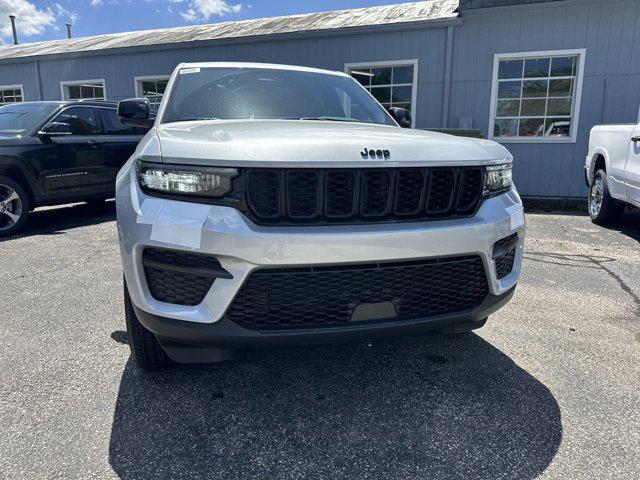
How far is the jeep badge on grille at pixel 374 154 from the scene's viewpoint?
2.00 metres

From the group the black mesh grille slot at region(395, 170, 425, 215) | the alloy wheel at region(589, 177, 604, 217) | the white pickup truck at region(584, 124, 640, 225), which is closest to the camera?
the black mesh grille slot at region(395, 170, 425, 215)

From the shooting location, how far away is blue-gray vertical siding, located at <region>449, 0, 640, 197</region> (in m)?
8.77

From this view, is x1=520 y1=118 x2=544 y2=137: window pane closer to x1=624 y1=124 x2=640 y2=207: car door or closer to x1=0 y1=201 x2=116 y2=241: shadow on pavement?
x1=624 y1=124 x2=640 y2=207: car door

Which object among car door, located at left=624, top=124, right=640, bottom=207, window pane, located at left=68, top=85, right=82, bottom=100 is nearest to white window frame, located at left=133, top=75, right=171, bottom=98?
window pane, located at left=68, top=85, right=82, bottom=100

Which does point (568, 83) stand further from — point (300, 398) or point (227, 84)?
point (300, 398)

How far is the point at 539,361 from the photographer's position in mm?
2783

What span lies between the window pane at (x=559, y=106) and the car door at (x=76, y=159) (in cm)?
844

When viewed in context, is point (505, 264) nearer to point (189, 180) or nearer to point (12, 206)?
point (189, 180)

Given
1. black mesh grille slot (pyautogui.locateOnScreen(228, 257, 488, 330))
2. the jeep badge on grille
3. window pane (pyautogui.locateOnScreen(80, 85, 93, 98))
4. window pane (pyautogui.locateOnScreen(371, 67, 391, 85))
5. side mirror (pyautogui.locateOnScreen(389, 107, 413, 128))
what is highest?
window pane (pyautogui.locateOnScreen(371, 67, 391, 85))

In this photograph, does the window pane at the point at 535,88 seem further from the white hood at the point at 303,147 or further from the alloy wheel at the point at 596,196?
the white hood at the point at 303,147

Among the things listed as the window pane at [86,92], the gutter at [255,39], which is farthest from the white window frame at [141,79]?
the window pane at [86,92]

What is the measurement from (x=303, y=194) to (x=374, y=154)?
36 cm

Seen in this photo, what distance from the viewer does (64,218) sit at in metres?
7.51

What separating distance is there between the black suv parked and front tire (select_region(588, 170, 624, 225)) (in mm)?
7083
